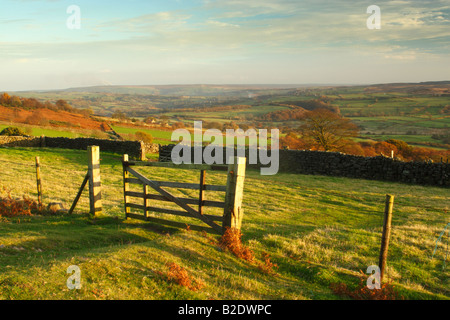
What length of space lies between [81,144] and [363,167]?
28037mm

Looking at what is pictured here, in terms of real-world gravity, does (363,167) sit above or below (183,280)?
below

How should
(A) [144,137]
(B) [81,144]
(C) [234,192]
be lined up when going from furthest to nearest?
(A) [144,137], (B) [81,144], (C) [234,192]

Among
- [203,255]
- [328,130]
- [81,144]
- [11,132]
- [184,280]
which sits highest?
[11,132]

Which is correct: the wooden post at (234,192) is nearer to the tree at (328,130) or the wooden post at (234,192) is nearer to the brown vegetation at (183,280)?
the brown vegetation at (183,280)

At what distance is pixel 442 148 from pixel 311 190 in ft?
117

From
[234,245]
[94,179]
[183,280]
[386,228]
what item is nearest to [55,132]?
[94,179]

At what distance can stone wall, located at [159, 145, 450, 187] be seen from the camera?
25.2 metres

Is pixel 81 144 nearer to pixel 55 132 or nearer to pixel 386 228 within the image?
pixel 55 132

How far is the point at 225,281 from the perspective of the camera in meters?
6.01

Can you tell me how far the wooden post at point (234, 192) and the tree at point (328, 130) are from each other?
31.1 meters

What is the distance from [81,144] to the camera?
33.9 meters

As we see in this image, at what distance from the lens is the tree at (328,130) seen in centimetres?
3719
